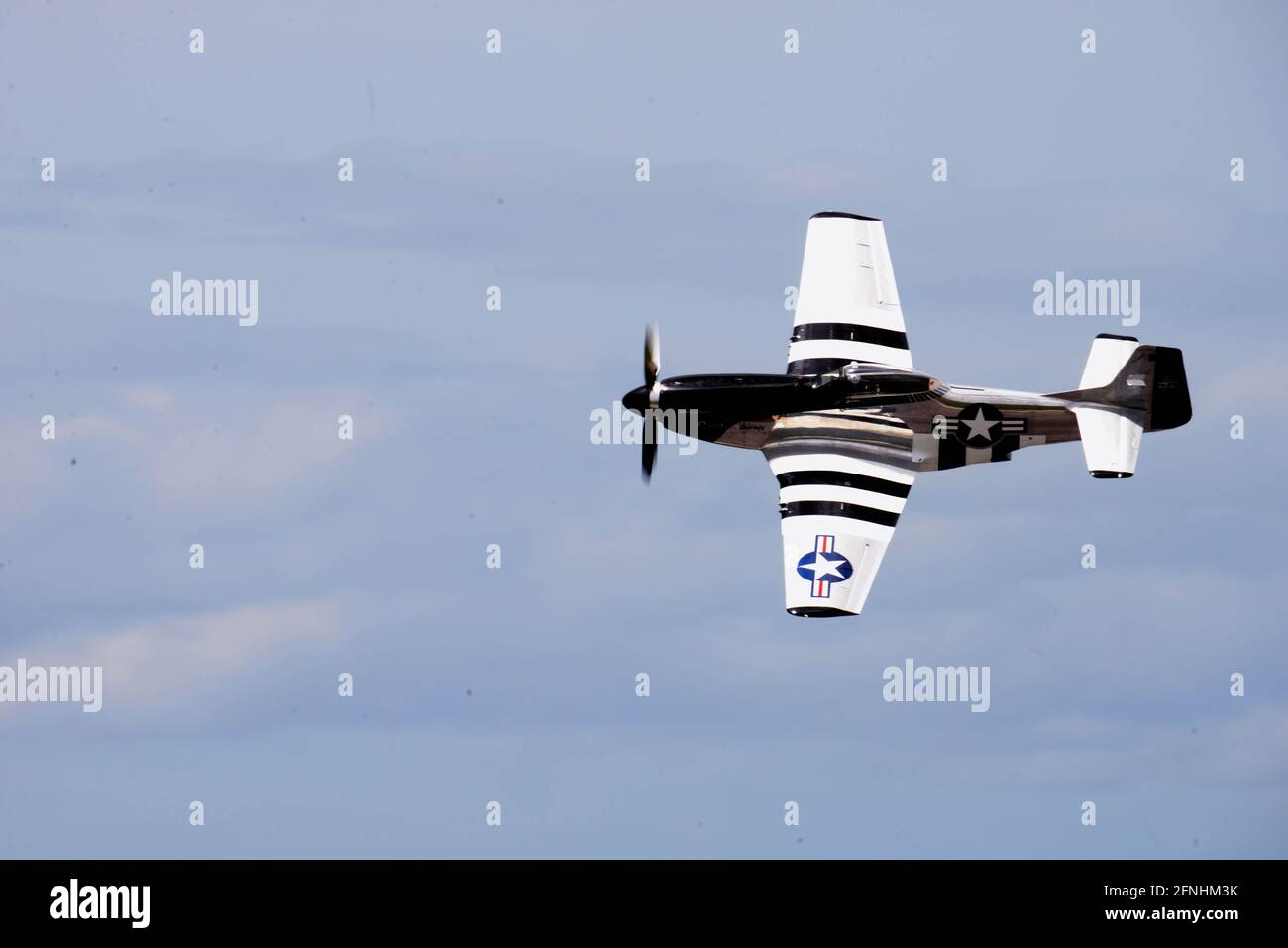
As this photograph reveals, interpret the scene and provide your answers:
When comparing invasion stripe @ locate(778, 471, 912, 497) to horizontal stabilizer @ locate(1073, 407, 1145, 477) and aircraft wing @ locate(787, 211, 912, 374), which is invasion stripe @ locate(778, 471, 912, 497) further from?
horizontal stabilizer @ locate(1073, 407, 1145, 477)

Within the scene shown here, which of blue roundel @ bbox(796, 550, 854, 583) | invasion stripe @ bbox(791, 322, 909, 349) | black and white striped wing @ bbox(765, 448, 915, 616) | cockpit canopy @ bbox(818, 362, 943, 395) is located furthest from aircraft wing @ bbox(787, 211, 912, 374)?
blue roundel @ bbox(796, 550, 854, 583)

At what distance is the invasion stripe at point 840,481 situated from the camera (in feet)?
273

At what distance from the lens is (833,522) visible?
8244cm

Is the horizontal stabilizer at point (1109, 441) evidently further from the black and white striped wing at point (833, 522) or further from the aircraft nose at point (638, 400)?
the aircraft nose at point (638, 400)

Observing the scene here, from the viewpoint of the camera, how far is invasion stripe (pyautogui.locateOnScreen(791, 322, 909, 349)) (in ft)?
282

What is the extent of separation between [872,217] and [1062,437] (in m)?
7.91

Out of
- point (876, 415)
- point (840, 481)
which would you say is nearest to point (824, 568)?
point (840, 481)

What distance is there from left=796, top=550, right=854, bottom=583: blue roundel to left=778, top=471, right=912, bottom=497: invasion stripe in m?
2.55

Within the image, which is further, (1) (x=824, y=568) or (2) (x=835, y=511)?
(2) (x=835, y=511)

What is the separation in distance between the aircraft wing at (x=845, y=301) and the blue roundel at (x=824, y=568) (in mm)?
5952

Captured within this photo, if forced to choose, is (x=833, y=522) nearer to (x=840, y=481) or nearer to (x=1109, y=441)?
(x=840, y=481)

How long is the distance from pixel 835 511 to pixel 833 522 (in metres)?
0.34

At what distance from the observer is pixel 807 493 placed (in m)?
83.2
